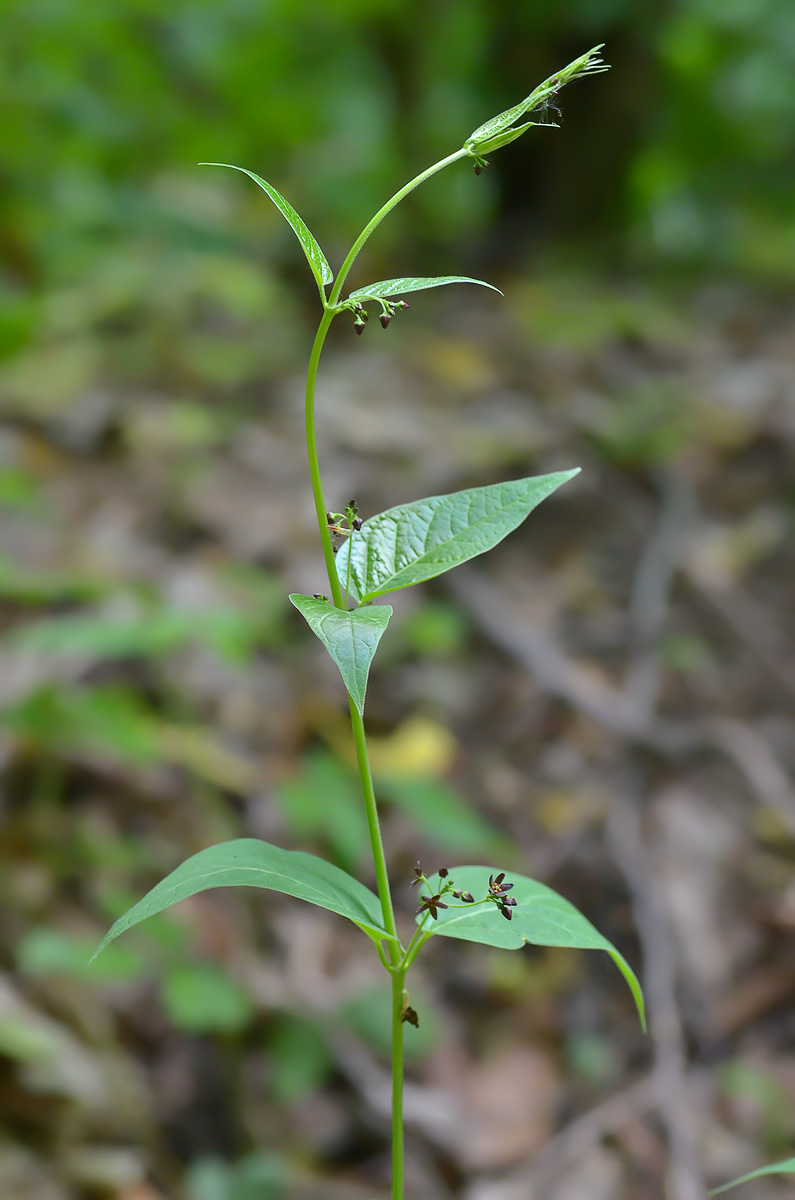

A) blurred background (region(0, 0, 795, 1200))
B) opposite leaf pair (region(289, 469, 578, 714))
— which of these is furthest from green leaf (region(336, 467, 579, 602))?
blurred background (region(0, 0, 795, 1200))

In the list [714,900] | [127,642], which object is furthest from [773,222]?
[127,642]

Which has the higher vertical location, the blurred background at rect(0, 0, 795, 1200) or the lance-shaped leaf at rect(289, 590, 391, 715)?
the blurred background at rect(0, 0, 795, 1200)

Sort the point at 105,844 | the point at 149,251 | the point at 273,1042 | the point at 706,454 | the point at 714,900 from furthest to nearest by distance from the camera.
Result: the point at 149,251
the point at 706,454
the point at 714,900
the point at 105,844
the point at 273,1042

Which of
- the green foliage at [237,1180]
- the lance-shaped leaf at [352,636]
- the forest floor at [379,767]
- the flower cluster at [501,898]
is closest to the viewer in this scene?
the lance-shaped leaf at [352,636]

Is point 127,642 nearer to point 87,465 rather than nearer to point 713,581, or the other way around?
point 87,465

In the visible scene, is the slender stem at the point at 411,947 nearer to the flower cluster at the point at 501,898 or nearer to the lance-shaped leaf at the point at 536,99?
the flower cluster at the point at 501,898

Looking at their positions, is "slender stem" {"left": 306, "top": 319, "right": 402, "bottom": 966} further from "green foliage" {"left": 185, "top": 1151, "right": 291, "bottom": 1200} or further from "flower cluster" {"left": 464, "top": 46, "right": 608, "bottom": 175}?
"green foliage" {"left": 185, "top": 1151, "right": 291, "bottom": 1200}

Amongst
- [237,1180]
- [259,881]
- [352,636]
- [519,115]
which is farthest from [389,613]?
[237,1180]

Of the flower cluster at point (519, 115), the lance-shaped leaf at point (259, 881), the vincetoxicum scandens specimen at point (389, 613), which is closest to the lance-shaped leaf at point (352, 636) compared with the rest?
the vincetoxicum scandens specimen at point (389, 613)
